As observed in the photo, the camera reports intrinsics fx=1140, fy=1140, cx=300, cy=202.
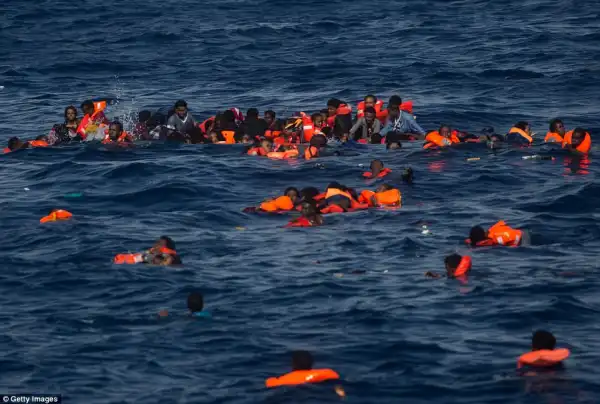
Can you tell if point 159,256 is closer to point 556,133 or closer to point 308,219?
point 308,219

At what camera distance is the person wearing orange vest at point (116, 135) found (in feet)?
108

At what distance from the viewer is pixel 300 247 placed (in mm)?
23500

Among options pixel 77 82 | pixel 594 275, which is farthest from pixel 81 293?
pixel 77 82

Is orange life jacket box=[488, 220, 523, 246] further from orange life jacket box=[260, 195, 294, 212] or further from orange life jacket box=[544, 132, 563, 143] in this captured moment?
orange life jacket box=[544, 132, 563, 143]

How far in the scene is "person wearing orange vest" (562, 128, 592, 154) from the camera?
3042cm

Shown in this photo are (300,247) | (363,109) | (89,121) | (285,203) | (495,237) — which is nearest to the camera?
(495,237)

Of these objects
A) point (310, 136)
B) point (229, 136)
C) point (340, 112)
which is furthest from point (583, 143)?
point (229, 136)

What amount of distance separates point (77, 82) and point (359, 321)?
2787cm

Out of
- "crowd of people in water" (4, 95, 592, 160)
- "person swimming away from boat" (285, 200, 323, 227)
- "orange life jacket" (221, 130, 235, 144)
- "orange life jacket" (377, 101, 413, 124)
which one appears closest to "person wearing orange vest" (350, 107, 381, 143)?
"crowd of people in water" (4, 95, 592, 160)

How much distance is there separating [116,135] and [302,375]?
18.3 m

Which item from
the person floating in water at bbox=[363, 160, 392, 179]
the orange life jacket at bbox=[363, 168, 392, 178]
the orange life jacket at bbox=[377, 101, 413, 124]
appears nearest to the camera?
the person floating in water at bbox=[363, 160, 392, 179]

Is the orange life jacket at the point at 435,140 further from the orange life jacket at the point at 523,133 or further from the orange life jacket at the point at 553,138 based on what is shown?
the orange life jacket at the point at 553,138

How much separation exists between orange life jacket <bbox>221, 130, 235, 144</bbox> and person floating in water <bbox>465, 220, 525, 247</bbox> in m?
12.1

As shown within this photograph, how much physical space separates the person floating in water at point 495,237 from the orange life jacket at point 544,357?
6.12 metres
